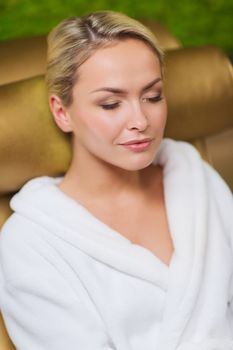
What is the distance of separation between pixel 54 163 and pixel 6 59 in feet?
1.03

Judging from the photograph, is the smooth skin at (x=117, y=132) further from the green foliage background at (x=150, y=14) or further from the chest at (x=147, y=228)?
A: the green foliage background at (x=150, y=14)

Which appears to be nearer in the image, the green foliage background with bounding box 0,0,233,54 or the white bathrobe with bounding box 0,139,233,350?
the white bathrobe with bounding box 0,139,233,350

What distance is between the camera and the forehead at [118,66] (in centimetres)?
120

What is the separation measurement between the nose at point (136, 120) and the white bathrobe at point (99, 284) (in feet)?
0.77

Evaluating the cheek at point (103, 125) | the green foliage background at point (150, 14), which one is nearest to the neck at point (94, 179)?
the cheek at point (103, 125)

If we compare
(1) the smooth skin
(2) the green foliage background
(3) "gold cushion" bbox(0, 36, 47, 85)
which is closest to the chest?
(1) the smooth skin

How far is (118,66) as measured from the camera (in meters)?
1.20

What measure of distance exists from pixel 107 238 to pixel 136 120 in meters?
0.27

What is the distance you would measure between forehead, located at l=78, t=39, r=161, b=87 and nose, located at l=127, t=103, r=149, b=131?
0.06 meters

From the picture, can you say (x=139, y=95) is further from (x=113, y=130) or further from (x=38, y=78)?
(x=38, y=78)

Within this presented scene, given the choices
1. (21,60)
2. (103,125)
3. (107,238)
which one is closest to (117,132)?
(103,125)

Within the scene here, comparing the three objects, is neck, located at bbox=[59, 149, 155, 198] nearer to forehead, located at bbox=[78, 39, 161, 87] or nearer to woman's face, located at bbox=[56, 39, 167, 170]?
woman's face, located at bbox=[56, 39, 167, 170]

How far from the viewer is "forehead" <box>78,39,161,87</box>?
120 cm

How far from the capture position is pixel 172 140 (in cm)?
157
